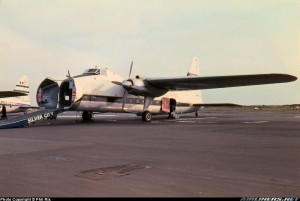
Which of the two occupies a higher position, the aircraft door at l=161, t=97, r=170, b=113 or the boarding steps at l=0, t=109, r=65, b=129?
the aircraft door at l=161, t=97, r=170, b=113

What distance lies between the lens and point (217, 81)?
25906mm

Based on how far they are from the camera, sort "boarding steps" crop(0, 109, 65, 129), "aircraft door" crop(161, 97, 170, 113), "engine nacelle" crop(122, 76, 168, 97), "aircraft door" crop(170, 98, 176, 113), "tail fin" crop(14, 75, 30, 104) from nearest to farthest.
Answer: "boarding steps" crop(0, 109, 65, 129), "engine nacelle" crop(122, 76, 168, 97), "aircraft door" crop(161, 97, 170, 113), "aircraft door" crop(170, 98, 176, 113), "tail fin" crop(14, 75, 30, 104)

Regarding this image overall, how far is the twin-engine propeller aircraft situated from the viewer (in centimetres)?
2278

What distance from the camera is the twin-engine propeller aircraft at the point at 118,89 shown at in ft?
74.7

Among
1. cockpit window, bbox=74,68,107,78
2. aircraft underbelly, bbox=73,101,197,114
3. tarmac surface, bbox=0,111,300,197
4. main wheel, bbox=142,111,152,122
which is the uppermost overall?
cockpit window, bbox=74,68,107,78

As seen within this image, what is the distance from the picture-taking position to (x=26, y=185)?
5.16 metres

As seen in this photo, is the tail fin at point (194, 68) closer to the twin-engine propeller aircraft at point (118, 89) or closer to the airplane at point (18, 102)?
the twin-engine propeller aircraft at point (118, 89)

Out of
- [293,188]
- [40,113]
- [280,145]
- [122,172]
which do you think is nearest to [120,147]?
[122,172]

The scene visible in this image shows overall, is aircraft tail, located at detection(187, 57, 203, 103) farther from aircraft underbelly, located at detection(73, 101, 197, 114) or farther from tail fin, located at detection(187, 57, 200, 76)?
aircraft underbelly, located at detection(73, 101, 197, 114)

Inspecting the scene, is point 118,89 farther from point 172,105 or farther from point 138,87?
point 172,105

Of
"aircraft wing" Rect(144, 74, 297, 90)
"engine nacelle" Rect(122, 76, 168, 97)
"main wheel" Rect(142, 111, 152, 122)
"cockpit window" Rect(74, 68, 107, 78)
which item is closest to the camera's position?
"aircraft wing" Rect(144, 74, 297, 90)

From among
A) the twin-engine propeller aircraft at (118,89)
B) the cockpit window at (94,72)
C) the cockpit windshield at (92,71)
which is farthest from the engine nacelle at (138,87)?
the cockpit windshield at (92,71)

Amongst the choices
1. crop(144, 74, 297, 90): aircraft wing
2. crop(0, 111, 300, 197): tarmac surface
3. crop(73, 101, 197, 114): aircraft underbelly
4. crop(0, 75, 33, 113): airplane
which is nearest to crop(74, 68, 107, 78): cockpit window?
crop(73, 101, 197, 114): aircraft underbelly

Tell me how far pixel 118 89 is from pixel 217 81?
312 inches
